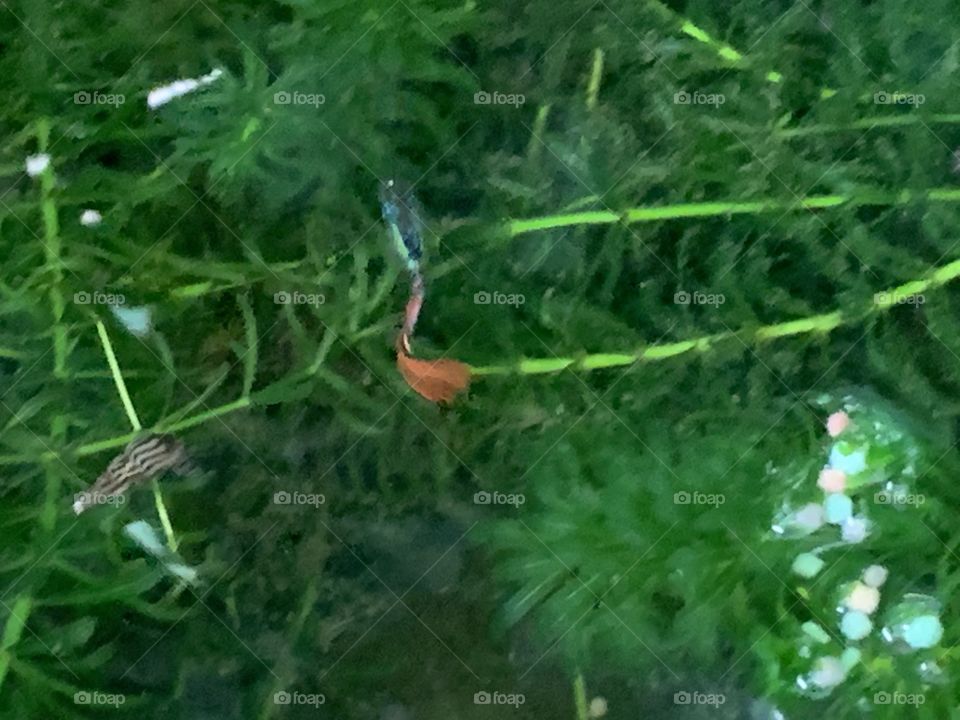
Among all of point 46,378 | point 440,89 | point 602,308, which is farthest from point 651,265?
point 46,378

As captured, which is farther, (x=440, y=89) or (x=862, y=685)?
(x=440, y=89)

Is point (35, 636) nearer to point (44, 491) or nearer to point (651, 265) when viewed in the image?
point (44, 491)

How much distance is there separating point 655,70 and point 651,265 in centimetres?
22

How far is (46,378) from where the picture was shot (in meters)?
1.05

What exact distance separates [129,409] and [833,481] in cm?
76

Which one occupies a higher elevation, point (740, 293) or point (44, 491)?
point (740, 293)

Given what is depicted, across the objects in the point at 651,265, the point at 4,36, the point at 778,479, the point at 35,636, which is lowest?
the point at 35,636

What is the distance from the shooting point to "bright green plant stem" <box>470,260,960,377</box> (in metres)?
0.97
